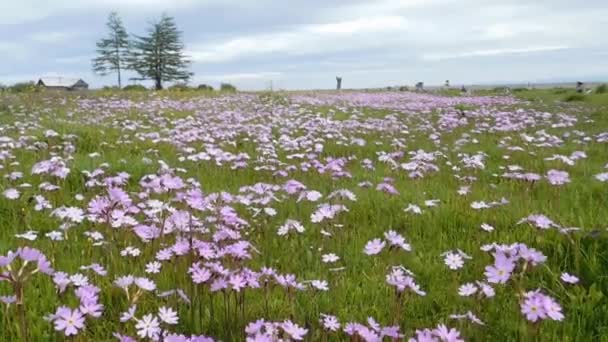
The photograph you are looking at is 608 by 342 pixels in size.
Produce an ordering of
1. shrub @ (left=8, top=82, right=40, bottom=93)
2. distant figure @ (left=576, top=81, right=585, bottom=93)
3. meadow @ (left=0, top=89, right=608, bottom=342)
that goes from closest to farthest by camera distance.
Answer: meadow @ (left=0, top=89, right=608, bottom=342)
shrub @ (left=8, top=82, right=40, bottom=93)
distant figure @ (left=576, top=81, right=585, bottom=93)

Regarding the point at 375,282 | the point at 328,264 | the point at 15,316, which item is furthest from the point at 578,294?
the point at 15,316

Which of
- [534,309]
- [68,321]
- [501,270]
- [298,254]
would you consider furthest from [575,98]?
[68,321]

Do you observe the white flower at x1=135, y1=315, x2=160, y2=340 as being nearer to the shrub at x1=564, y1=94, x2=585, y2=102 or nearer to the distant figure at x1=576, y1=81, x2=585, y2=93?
the shrub at x1=564, y1=94, x2=585, y2=102

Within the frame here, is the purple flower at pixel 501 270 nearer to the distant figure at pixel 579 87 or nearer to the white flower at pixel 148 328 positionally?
the white flower at pixel 148 328

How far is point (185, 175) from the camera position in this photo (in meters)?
7.61

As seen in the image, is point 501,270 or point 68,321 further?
point 501,270

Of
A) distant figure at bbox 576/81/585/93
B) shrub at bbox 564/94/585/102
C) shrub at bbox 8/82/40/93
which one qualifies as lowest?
shrub at bbox 564/94/585/102

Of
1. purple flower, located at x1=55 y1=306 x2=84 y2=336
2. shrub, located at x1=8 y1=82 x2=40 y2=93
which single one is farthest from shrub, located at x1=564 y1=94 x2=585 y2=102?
shrub, located at x1=8 y1=82 x2=40 y2=93

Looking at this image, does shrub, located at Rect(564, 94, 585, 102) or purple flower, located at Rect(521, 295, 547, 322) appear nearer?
purple flower, located at Rect(521, 295, 547, 322)

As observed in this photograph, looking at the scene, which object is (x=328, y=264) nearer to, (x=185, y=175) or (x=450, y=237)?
(x=450, y=237)

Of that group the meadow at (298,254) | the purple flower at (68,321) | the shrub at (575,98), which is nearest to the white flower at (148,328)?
the meadow at (298,254)

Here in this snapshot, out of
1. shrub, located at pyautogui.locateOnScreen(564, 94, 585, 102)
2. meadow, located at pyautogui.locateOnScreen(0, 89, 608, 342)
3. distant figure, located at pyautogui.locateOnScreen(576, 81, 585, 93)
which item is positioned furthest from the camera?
distant figure, located at pyautogui.locateOnScreen(576, 81, 585, 93)

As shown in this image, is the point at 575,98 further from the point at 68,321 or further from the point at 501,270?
the point at 68,321

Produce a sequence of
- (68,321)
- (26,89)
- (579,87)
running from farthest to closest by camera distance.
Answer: (579,87) → (26,89) → (68,321)
